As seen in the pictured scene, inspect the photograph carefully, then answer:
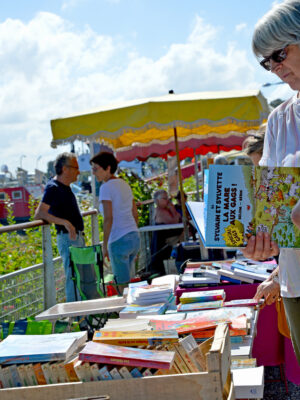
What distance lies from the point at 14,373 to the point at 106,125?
5.12 m

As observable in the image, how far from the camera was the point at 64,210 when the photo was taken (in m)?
6.39

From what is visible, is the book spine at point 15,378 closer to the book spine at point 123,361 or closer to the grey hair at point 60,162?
the book spine at point 123,361

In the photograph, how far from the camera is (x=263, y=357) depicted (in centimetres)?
435

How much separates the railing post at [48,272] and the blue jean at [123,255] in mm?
895

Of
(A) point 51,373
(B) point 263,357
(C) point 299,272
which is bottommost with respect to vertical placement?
(B) point 263,357

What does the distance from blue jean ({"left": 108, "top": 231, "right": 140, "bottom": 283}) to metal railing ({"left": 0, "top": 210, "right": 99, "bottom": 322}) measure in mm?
625

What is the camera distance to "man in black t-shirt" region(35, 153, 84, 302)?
6.16 meters

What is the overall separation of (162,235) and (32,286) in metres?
4.21

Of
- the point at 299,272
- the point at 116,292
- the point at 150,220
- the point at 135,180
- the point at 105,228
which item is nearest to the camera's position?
the point at 299,272

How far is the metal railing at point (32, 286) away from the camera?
200 inches

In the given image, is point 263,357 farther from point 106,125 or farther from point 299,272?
point 106,125

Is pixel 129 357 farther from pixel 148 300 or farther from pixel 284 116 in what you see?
pixel 148 300

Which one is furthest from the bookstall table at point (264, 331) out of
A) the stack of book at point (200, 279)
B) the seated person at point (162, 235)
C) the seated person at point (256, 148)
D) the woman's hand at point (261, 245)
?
the seated person at point (162, 235)

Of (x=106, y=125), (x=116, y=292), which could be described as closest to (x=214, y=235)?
(x=116, y=292)
